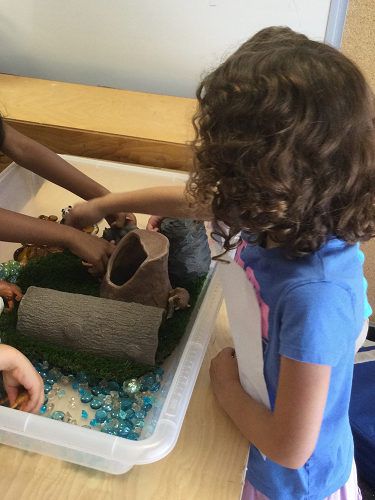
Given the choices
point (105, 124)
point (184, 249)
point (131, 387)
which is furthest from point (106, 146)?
point (131, 387)

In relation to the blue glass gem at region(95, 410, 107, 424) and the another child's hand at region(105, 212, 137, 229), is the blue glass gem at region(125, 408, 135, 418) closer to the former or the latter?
the blue glass gem at region(95, 410, 107, 424)

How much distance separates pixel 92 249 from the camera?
2.57ft

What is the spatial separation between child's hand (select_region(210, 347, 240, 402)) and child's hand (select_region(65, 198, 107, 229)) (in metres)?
0.34

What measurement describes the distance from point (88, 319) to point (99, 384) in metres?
0.10

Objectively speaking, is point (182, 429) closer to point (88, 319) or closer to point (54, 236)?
point (88, 319)

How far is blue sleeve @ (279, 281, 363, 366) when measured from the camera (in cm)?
41

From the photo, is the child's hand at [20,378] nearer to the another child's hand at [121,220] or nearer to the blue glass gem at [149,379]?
the blue glass gem at [149,379]

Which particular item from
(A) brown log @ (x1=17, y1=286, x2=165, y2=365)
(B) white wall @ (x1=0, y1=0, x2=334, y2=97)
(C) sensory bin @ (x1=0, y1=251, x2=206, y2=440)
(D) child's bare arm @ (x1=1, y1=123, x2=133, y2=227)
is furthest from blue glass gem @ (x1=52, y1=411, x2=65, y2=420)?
(B) white wall @ (x1=0, y1=0, x2=334, y2=97)

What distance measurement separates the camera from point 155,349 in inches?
25.1

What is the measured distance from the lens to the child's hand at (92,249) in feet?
2.56

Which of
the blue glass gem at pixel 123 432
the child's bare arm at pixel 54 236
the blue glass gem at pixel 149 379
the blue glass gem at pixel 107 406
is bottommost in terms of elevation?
the blue glass gem at pixel 107 406

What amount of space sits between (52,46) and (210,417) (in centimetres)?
118

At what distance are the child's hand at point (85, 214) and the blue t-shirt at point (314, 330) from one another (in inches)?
13.0

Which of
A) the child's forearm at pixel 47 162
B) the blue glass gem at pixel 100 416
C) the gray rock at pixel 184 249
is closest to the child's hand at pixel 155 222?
the gray rock at pixel 184 249
